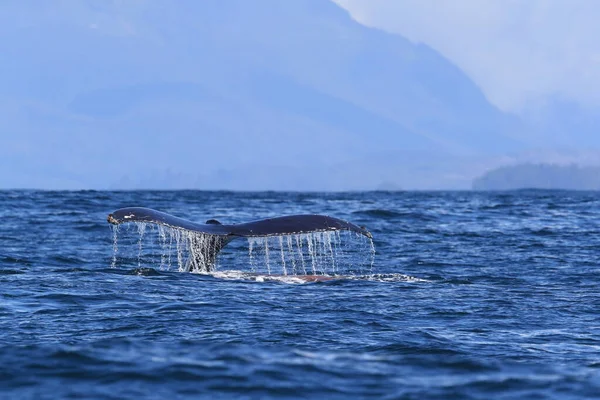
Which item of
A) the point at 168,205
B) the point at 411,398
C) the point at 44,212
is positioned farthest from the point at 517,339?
the point at 168,205

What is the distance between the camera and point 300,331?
10195mm

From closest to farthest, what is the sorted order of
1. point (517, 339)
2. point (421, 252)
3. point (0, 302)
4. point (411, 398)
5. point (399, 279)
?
point (411, 398), point (517, 339), point (0, 302), point (399, 279), point (421, 252)

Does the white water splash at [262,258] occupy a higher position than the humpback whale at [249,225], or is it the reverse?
the humpback whale at [249,225]

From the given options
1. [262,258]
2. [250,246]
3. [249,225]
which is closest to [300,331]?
[250,246]

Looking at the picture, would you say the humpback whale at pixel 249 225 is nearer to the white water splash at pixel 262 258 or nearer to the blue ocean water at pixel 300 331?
the white water splash at pixel 262 258

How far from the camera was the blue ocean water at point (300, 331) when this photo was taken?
7930 mm

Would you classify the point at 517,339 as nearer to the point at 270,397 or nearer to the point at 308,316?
the point at 308,316

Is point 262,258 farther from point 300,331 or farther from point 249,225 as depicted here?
point 300,331

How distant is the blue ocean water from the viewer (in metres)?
7.93

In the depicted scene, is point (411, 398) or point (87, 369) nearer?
point (411, 398)

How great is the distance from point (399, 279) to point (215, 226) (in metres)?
3.75

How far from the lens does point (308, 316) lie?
438 inches

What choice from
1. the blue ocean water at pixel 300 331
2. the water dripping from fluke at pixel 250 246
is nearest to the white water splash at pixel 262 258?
the water dripping from fluke at pixel 250 246

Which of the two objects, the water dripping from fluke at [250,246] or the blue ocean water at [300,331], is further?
the water dripping from fluke at [250,246]
